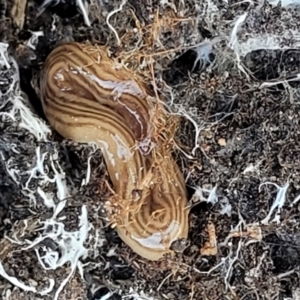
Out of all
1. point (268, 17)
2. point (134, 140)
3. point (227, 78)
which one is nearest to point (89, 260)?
point (134, 140)

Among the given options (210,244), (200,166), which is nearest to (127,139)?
(200,166)

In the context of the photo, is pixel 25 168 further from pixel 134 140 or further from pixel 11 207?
pixel 134 140

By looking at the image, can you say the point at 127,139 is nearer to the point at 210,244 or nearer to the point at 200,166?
the point at 200,166

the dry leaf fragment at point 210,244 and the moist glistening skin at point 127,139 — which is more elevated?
the moist glistening skin at point 127,139

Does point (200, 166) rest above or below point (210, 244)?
above

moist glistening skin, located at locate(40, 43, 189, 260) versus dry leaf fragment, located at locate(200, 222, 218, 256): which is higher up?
moist glistening skin, located at locate(40, 43, 189, 260)
